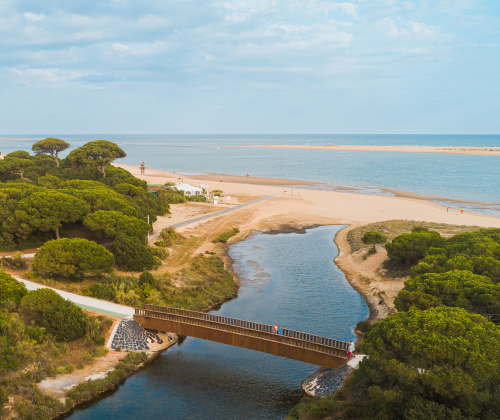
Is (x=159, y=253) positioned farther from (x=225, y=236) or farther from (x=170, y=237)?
(x=225, y=236)

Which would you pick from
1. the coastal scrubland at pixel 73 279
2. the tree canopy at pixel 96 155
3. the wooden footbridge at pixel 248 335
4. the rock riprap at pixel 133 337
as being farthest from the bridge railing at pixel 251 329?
the tree canopy at pixel 96 155

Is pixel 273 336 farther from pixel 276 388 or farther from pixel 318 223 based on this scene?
pixel 318 223

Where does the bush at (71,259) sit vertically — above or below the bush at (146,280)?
above

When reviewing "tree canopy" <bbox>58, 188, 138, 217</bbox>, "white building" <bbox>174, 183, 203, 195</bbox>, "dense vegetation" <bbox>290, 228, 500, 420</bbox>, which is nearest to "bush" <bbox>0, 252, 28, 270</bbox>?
"tree canopy" <bbox>58, 188, 138, 217</bbox>

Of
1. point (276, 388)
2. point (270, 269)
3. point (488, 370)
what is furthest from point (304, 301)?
point (488, 370)

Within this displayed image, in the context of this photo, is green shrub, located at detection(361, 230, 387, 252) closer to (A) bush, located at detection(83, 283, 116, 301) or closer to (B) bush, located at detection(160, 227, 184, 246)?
(B) bush, located at detection(160, 227, 184, 246)

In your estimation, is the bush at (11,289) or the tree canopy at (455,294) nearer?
the tree canopy at (455,294)

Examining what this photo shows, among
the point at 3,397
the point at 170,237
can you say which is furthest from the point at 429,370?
the point at 170,237

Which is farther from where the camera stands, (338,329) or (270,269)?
(270,269)

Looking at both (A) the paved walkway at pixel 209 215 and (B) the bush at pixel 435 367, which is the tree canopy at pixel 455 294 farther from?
(A) the paved walkway at pixel 209 215
